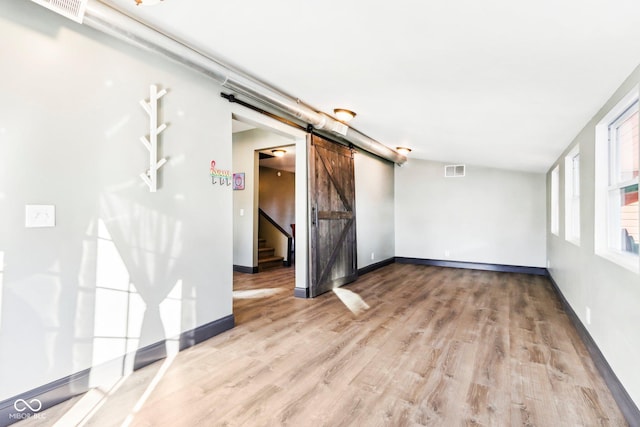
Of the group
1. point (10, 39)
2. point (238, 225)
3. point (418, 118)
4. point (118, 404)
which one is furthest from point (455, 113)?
point (238, 225)

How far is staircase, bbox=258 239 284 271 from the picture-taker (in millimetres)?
6574

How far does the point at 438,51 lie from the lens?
2076 millimetres

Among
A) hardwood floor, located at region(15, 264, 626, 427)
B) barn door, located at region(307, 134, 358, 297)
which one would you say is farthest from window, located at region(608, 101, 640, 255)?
barn door, located at region(307, 134, 358, 297)

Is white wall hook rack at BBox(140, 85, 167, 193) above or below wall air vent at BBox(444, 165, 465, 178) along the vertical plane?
below

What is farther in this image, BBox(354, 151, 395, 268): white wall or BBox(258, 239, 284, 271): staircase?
BBox(258, 239, 284, 271): staircase

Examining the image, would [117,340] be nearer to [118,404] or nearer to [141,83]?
[118,404]

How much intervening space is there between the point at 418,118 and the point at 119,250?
328 cm

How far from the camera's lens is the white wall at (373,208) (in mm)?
6012

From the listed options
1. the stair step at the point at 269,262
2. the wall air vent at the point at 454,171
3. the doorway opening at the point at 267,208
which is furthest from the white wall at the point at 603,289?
the stair step at the point at 269,262

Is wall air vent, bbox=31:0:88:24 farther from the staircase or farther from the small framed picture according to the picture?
the staircase

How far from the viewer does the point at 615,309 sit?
216cm

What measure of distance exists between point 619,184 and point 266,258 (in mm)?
5805

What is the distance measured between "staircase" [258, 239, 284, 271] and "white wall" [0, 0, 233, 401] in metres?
3.61

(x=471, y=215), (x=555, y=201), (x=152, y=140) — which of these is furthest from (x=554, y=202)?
(x=152, y=140)
